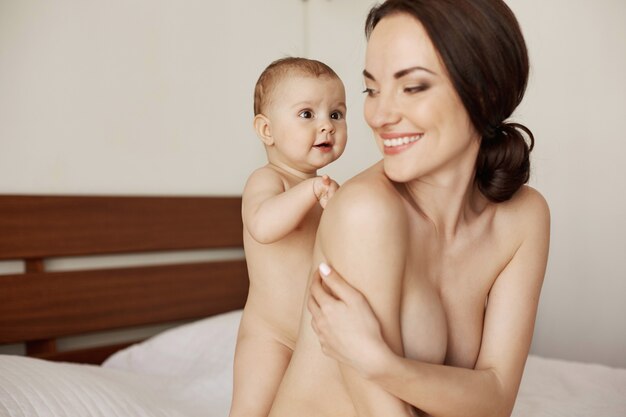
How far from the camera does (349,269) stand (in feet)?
3.18

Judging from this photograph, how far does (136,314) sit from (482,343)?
1628mm

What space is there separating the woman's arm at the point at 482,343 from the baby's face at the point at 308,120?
0.45 m

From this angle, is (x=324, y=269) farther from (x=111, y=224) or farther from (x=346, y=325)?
(x=111, y=224)

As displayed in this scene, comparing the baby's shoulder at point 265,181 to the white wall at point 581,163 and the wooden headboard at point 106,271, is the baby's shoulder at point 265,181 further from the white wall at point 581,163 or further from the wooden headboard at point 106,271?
the white wall at point 581,163

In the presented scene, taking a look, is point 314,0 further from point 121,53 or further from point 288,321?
point 288,321

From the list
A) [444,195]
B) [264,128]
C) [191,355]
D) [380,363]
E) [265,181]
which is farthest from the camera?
[191,355]

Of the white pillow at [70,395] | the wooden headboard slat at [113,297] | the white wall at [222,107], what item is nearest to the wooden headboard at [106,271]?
the wooden headboard slat at [113,297]

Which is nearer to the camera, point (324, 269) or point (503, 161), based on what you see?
point (324, 269)

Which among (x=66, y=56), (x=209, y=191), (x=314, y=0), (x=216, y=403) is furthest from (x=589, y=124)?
(x=66, y=56)


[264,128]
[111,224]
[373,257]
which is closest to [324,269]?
[373,257]

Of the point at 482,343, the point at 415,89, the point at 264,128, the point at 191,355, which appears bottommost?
the point at 191,355

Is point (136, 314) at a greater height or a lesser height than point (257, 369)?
lesser

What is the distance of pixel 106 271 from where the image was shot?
2.37 metres

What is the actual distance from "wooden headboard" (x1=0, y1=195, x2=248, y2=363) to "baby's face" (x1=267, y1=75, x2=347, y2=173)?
46.8 inches
